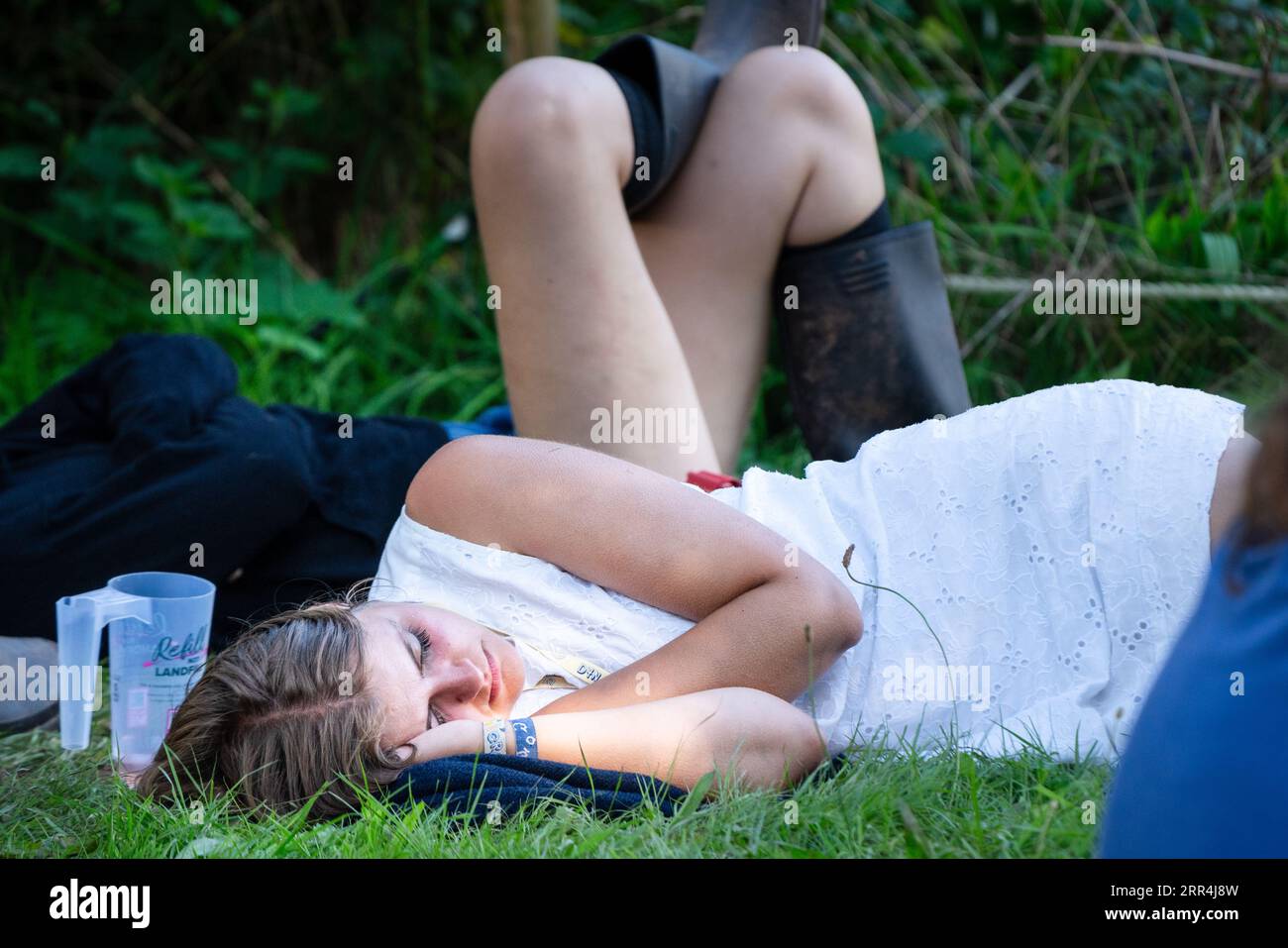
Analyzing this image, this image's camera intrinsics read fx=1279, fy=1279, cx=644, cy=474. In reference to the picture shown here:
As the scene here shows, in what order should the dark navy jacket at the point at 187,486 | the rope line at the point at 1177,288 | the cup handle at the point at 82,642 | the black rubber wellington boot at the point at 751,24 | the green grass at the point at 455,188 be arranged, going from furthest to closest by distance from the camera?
the green grass at the point at 455,188, the rope line at the point at 1177,288, the black rubber wellington boot at the point at 751,24, the dark navy jacket at the point at 187,486, the cup handle at the point at 82,642

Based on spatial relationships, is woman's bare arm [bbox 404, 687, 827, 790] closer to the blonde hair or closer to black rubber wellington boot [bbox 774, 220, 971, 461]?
the blonde hair

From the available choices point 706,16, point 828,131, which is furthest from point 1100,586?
point 706,16

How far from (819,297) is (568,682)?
85 centimetres

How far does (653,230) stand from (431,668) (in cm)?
96

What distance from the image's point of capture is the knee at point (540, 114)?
6.18 ft

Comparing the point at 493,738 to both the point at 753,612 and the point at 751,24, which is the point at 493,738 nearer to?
the point at 753,612

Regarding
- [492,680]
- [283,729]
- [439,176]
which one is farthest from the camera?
[439,176]

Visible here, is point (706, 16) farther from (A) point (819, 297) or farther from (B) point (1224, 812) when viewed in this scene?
(B) point (1224, 812)

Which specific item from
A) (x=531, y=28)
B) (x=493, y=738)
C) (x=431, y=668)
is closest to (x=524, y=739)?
(x=493, y=738)

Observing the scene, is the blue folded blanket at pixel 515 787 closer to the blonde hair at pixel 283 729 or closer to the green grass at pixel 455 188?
the blonde hair at pixel 283 729

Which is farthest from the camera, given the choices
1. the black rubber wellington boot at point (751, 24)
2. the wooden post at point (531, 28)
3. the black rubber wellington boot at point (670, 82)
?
the wooden post at point (531, 28)

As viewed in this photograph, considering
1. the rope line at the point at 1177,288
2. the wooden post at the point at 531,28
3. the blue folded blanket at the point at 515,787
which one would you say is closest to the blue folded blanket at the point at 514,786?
the blue folded blanket at the point at 515,787

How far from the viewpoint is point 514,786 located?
4.32 feet
